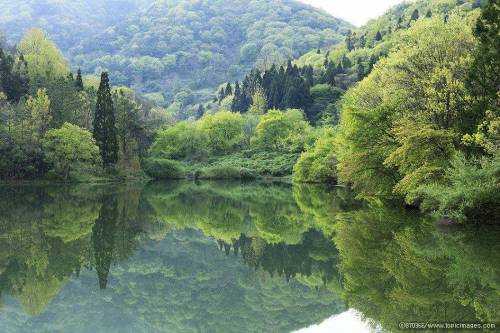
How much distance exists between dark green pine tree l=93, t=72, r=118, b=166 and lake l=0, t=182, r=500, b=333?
138 ft

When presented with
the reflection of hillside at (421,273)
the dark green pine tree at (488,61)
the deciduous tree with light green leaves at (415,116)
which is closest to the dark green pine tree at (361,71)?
the deciduous tree with light green leaves at (415,116)

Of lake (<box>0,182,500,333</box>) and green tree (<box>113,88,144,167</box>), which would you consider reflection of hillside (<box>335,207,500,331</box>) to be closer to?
lake (<box>0,182,500,333</box>)

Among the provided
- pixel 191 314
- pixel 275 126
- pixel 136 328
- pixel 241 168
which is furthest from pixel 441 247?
pixel 275 126

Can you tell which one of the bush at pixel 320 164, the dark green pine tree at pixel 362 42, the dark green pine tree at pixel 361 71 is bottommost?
the bush at pixel 320 164

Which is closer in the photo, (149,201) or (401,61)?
(401,61)

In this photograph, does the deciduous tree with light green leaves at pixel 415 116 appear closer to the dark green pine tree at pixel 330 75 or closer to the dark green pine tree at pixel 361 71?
the dark green pine tree at pixel 361 71

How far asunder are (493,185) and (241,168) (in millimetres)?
63901

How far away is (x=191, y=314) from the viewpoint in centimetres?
1161

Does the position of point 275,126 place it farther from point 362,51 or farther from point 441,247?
point 441,247

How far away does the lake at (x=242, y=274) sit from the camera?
1100 cm

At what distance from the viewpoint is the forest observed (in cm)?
2409

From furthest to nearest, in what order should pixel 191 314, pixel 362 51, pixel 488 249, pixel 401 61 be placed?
pixel 362 51 → pixel 401 61 → pixel 488 249 → pixel 191 314

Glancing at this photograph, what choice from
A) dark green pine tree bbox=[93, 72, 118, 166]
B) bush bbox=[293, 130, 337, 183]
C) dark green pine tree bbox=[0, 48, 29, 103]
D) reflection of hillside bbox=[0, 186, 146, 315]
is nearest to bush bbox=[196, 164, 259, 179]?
bush bbox=[293, 130, 337, 183]

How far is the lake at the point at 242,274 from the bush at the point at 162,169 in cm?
5060
